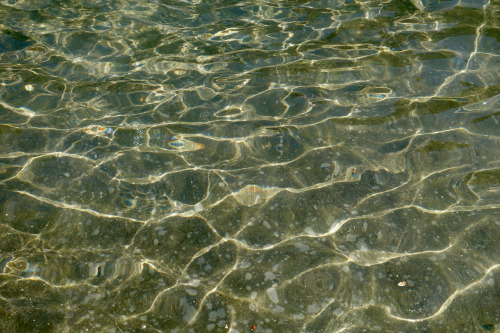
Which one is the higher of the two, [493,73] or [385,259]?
[493,73]

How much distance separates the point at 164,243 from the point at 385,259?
1879 millimetres

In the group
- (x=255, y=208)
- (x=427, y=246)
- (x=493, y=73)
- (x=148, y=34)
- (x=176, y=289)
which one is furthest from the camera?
(x=148, y=34)

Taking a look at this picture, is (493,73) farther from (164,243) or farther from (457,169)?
(164,243)

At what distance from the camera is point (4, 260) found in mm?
3543

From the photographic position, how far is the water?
3225 mm

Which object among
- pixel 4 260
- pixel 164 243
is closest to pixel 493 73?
pixel 164 243

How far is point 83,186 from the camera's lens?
14.2 ft

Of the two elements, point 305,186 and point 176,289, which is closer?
point 176,289

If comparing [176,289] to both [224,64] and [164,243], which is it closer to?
Answer: [164,243]

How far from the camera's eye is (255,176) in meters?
4.40

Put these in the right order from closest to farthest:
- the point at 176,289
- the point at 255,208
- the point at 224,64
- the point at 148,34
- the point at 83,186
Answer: the point at 176,289 → the point at 255,208 → the point at 83,186 → the point at 224,64 → the point at 148,34

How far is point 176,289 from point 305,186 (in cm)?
164

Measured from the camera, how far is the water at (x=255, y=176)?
10.6 ft

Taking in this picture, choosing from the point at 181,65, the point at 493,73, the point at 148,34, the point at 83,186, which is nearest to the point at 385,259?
the point at 83,186
